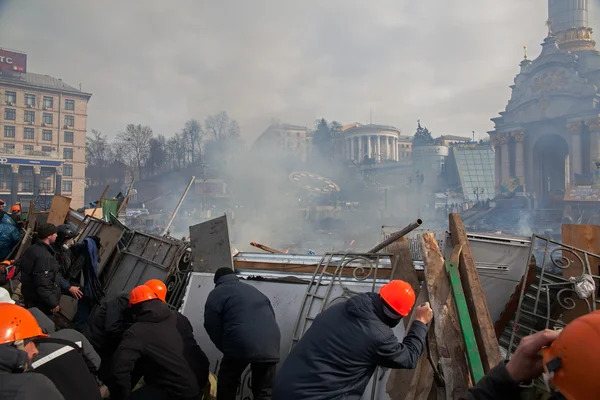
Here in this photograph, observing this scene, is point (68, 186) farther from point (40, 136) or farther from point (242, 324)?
point (242, 324)

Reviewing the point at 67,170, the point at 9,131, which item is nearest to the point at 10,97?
the point at 9,131

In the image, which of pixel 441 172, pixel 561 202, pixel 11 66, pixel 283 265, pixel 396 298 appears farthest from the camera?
pixel 441 172

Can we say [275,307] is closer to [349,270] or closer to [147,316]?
[349,270]

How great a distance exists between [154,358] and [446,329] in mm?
2284

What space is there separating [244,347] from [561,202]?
37455mm

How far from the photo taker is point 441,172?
56.1 metres

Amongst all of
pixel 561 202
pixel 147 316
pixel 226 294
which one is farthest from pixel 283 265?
pixel 561 202

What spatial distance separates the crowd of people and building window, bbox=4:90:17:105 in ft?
177

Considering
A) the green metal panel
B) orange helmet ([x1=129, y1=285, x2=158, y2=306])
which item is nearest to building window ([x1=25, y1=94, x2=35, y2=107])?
orange helmet ([x1=129, y1=285, x2=158, y2=306])

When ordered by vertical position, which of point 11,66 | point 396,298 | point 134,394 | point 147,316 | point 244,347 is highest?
point 11,66

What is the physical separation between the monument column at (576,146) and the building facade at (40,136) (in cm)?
5151

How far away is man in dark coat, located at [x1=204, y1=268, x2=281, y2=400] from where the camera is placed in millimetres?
3223

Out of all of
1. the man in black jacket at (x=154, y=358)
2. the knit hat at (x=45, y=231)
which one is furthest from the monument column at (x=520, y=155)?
the man in black jacket at (x=154, y=358)

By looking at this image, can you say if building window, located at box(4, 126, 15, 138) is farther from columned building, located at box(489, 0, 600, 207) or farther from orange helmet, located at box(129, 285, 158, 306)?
orange helmet, located at box(129, 285, 158, 306)
